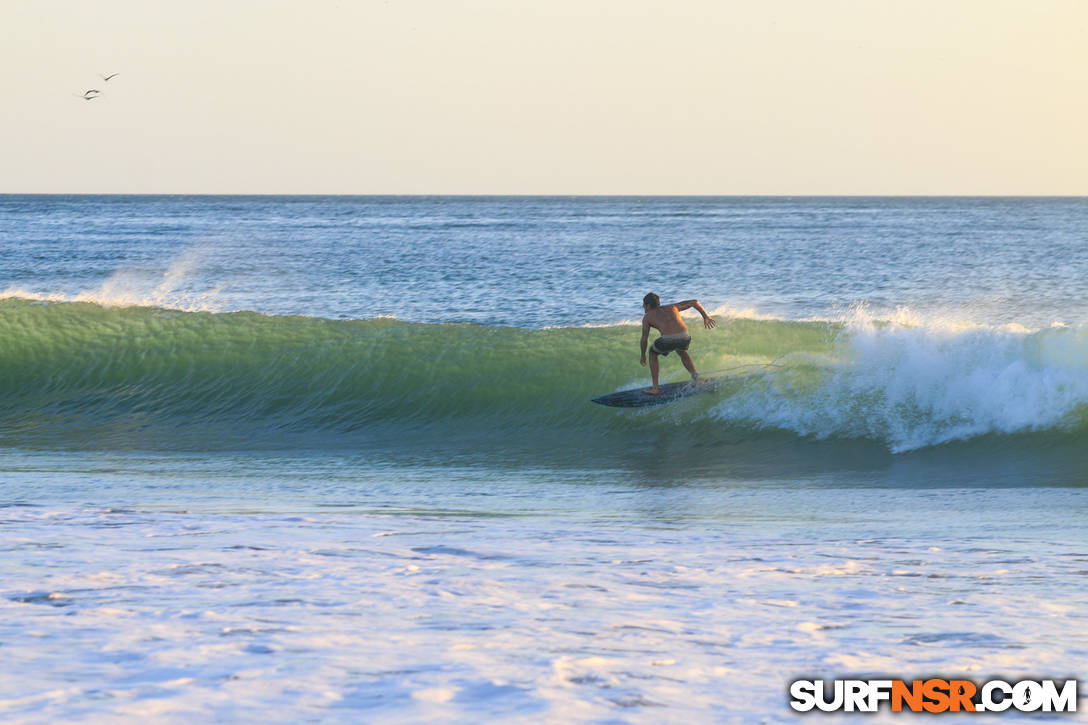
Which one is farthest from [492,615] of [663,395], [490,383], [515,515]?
[490,383]

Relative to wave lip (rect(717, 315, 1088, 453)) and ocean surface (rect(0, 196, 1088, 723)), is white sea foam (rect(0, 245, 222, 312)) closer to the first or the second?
ocean surface (rect(0, 196, 1088, 723))

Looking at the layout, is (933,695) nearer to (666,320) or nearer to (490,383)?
(666,320)

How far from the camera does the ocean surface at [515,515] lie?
469cm

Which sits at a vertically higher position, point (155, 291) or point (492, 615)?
point (155, 291)

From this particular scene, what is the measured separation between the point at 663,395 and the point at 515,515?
5243mm

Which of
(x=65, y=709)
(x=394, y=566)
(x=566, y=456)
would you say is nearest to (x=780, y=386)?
(x=566, y=456)

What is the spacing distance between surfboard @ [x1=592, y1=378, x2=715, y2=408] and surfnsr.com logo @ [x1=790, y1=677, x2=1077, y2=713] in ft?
30.7

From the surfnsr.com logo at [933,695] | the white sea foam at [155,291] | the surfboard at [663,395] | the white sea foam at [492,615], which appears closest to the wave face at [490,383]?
the surfboard at [663,395]

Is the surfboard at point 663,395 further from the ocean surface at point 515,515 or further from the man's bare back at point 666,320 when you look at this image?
the man's bare back at point 666,320

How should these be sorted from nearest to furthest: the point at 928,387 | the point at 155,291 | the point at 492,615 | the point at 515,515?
1. the point at 492,615
2. the point at 515,515
3. the point at 928,387
4. the point at 155,291

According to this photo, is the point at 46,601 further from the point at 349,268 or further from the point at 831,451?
the point at 349,268

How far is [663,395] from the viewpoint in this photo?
13.9m

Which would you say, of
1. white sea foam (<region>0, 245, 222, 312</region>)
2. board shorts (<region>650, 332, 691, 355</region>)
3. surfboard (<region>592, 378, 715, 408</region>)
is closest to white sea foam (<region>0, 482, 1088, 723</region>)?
board shorts (<region>650, 332, 691, 355</region>)

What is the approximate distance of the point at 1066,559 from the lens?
279 inches
